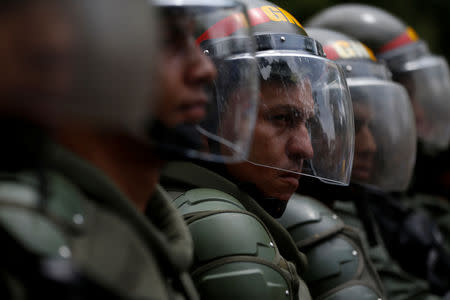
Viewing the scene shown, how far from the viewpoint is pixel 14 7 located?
3.26 feet

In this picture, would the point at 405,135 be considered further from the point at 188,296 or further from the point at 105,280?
the point at 105,280

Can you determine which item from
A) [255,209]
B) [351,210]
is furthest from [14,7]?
[351,210]

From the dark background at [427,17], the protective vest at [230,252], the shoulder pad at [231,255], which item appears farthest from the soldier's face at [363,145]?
the dark background at [427,17]

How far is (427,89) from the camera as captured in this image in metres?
3.86

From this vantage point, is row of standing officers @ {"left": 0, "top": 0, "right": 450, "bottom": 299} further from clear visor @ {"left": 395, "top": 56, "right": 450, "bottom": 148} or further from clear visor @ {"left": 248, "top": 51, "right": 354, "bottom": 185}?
clear visor @ {"left": 395, "top": 56, "right": 450, "bottom": 148}

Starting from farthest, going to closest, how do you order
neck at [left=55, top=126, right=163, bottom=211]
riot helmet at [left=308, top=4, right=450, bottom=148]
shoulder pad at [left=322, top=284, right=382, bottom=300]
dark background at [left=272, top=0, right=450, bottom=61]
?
dark background at [left=272, top=0, right=450, bottom=61]
riot helmet at [left=308, top=4, right=450, bottom=148]
shoulder pad at [left=322, top=284, right=382, bottom=300]
neck at [left=55, top=126, right=163, bottom=211]

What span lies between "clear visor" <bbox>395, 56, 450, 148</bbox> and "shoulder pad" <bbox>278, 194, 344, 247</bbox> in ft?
5.52

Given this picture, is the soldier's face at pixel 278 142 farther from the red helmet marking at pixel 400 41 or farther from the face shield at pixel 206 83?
the red helmet marking at pixel 400 41

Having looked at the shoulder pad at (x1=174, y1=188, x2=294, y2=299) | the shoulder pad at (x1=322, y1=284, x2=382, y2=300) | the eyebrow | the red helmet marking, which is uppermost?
the eyebrow

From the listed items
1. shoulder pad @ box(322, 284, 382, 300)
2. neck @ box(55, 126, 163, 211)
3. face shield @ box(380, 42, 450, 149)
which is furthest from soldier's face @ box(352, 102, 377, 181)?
neck @ box(55, 126, 163, 211)

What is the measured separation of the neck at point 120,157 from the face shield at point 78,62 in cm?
A: 8

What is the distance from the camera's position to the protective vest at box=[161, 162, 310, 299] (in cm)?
162

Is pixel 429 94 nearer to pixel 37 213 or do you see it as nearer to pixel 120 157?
pixel 120 157

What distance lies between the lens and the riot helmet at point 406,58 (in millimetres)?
3705
